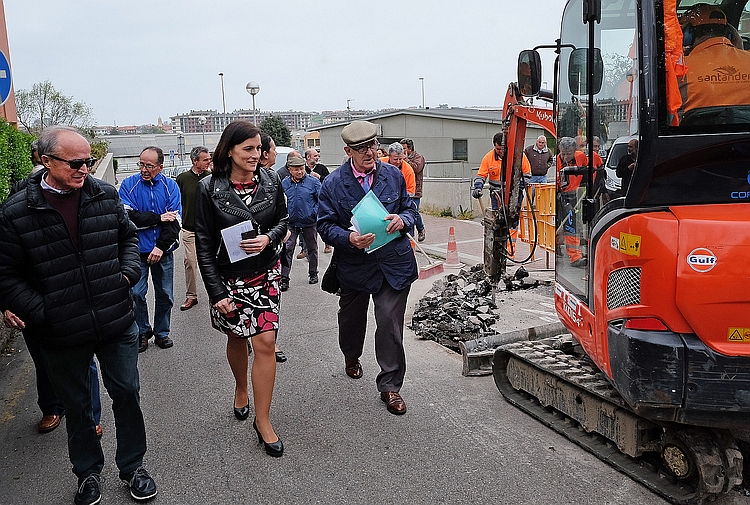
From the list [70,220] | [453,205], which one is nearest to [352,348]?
[70,220]

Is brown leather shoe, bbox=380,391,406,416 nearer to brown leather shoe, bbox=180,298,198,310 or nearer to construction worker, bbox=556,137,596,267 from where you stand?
construction worker, bbox=556,137,596,267

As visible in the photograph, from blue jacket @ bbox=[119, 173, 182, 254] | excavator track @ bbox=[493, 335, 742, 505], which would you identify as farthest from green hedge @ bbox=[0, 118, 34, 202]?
excavator track @ bbox=[493, 335, 742, 505]

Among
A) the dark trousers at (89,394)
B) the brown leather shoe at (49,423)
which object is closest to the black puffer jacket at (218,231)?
the dark trousers at (89,394)

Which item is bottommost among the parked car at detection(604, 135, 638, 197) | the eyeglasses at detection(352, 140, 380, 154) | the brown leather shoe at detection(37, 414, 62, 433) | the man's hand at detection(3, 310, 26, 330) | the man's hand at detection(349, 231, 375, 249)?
the brown leather shoe at detection(37, 414, 62, 433)

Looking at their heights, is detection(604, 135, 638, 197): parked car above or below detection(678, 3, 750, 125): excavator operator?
below

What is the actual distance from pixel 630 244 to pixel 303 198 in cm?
662

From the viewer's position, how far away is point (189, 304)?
8406 mm

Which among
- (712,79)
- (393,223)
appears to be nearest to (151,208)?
(393,223)

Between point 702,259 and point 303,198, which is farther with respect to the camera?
point 303,198

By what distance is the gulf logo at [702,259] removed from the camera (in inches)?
122

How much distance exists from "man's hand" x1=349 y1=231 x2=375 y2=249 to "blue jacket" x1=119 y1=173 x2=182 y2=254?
98.3 inches

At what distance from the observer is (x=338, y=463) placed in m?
4.15

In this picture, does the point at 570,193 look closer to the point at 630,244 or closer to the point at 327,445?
the point at 630,244

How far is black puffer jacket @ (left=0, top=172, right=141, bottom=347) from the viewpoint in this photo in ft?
11.3
